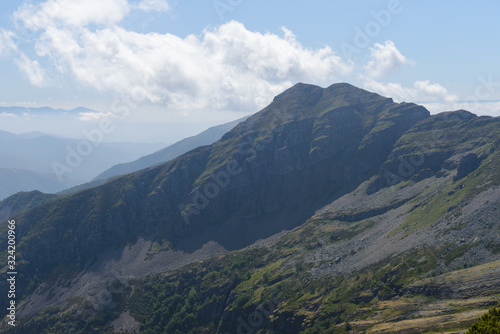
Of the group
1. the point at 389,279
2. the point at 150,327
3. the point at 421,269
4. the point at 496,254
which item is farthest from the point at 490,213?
the point at 150,327

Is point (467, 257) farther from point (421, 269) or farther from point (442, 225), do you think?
point (442, 225)

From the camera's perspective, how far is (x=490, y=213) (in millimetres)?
136625

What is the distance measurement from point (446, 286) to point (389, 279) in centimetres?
2614

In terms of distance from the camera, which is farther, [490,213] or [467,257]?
[490,213]

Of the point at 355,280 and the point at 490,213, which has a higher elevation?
the point at 490,213

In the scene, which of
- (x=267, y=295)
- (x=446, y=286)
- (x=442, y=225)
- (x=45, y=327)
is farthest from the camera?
(x=45, y=327)

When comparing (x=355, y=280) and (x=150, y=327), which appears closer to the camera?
(x=355, y=280)

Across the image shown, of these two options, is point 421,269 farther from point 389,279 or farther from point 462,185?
point 462,185

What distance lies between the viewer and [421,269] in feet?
399

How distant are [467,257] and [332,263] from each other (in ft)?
214

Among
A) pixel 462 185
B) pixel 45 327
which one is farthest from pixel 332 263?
pixel 45 327

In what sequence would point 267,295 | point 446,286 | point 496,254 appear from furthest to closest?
point 267,295
point 496,254
point 446,286

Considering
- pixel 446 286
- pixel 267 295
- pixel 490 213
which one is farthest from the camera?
pixel 267 295

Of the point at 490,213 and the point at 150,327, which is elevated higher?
the point at 490,213
